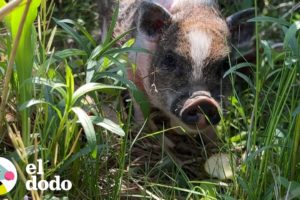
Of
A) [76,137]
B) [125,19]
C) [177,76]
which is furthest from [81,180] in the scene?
[125,19]

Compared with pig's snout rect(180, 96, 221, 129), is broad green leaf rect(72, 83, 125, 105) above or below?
above

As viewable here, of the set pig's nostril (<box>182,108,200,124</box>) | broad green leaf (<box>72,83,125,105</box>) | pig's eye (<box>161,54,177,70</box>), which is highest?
broad green leaf (<box>72,83,125,105</box>)

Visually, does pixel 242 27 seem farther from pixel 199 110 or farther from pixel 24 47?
pixel 24 47

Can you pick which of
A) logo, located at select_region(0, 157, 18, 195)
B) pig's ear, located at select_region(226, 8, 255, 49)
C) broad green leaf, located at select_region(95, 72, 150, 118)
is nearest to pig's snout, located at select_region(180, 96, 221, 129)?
broad green leaf, located at select_region(95, 72, 150, 118)

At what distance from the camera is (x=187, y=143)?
3902 millimetres

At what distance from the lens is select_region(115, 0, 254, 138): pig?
3.53m

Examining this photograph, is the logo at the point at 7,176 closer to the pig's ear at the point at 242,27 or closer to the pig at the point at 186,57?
the pig at the point at 186,57

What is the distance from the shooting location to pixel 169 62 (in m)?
3.82

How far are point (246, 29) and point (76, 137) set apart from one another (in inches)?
72.6

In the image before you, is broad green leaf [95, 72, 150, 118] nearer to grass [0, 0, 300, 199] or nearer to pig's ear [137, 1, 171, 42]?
grass [0, 0, 300, 199]

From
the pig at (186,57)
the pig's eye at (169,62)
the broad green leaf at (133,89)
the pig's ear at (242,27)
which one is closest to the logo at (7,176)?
the broad green leaf at (133,89)

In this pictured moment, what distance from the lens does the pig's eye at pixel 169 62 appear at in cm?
379

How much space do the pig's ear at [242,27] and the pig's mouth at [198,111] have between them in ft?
1.91

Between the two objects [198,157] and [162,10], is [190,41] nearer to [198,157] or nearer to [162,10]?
[162,10]
